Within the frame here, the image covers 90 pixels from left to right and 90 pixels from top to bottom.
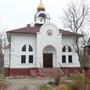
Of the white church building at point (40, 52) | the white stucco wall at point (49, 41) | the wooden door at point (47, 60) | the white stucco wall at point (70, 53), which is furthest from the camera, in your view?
the white stucco wall at point (70, 53)

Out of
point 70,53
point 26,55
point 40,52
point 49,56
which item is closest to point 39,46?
point 40,52

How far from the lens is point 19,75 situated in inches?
1574

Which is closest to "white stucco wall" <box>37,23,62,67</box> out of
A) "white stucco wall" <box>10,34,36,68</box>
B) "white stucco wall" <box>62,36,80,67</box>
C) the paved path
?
"white stucco wall" <box>10,34,36,68</box>

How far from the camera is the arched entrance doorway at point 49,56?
140 feet

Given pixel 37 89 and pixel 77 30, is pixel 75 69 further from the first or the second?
pixel 37 89

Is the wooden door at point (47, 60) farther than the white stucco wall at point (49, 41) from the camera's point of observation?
Yes

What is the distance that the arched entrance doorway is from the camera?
42.7m

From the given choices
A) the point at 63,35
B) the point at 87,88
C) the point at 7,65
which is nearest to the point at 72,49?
the point at 63,35

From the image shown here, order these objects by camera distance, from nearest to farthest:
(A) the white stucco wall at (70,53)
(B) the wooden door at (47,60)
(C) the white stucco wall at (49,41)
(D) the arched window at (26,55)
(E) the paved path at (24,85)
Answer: (E) the paved path at (24,85), (D) the arched window at (26,55), (C) the white stucco wall at (49,41), (B) the wooden door at (47,60), (A) the white stucco wall at (70,53)

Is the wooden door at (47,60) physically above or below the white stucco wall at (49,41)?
below

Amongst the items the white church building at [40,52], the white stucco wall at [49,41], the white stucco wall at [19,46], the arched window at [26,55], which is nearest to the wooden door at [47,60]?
the white church building at [40,52]

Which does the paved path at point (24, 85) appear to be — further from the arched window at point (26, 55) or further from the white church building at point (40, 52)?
the arched window at point (26, 55)

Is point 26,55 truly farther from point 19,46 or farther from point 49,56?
point 49,56

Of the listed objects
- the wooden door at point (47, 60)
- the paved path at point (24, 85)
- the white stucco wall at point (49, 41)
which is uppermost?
the white stucco wall at point (49, 41)
